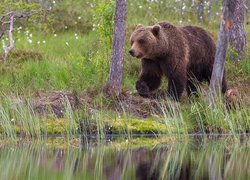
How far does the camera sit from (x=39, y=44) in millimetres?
21047

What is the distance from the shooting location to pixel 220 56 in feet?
49.2

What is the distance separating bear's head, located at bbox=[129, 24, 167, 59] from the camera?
15.4 m

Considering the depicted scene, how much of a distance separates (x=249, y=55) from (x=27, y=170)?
8369 mm

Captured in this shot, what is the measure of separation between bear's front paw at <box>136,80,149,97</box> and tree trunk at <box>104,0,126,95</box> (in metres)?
0.44

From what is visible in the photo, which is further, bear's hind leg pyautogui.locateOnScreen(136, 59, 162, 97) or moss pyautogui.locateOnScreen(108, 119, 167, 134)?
bear's hind leg pyautogui.locateOnScreen(136, 59, 162, 97)

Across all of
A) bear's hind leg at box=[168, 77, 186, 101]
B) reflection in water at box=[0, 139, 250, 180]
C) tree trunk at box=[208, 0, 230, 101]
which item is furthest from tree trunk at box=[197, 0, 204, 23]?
reflection in water at box=[0, 139, 250, 180]

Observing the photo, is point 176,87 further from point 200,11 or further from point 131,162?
point 200,11

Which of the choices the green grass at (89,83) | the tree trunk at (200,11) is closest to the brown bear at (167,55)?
the green grass at (89,83)

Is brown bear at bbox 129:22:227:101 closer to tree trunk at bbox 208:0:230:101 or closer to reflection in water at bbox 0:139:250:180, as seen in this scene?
tree trunk at bbox 208:0:230:101

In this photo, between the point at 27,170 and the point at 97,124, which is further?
the point at 97,124

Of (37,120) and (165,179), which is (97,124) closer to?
(37,120)

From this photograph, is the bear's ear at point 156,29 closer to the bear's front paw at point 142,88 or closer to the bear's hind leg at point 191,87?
the bear's front paw at point 142,88

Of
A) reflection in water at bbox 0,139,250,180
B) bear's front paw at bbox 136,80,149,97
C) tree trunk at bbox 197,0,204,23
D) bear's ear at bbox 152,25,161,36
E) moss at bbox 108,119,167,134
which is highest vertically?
bear's ear at bbox 152,25,161,36

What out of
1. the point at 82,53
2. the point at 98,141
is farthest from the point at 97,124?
the point at 82,53
